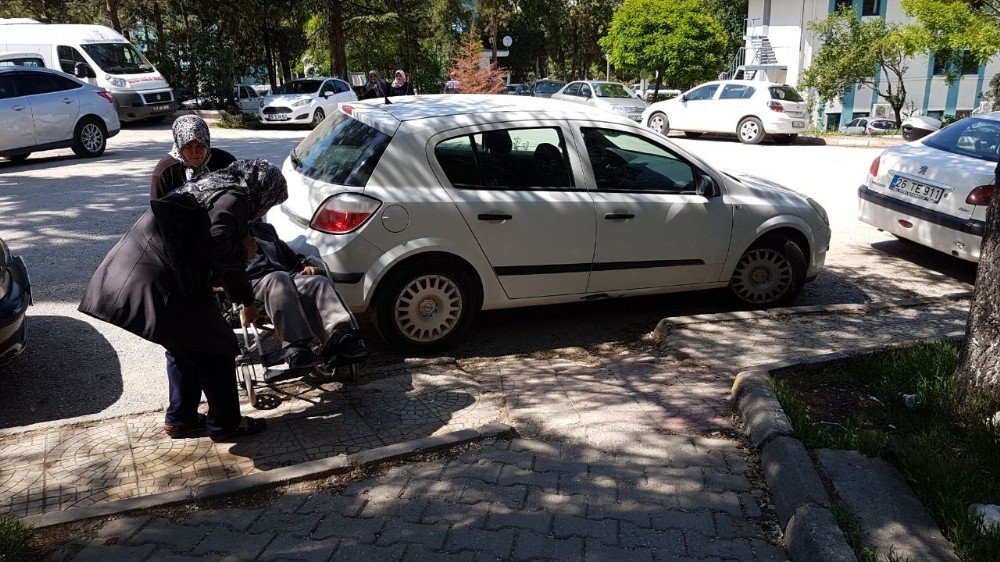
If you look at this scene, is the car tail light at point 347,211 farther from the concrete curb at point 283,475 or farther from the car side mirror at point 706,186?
the car side mirror at point 706,186

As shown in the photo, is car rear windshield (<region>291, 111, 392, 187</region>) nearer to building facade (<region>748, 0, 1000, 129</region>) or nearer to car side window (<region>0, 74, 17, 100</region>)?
car side window (<region>0, 74, 17, 100</region>)

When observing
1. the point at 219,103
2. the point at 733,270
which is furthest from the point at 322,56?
the point at 733,270

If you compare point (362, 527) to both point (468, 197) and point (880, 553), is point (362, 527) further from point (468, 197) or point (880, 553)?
point (468, 197)

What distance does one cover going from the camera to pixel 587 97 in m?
24.5

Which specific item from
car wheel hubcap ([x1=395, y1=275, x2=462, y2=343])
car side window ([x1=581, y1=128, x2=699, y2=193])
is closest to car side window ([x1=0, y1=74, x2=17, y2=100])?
car wheel hubcap ([x1=395, y1=275, x2=462, y2=343])

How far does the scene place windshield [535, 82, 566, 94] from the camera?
102 ft

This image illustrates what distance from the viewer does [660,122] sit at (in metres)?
22.2

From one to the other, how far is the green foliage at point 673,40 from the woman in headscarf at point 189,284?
27.9m

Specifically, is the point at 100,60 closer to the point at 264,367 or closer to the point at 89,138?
the point at 89,138

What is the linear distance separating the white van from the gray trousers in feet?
59.5

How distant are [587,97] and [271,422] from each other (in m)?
21.3

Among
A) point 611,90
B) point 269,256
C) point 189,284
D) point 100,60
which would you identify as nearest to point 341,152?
point 269,256

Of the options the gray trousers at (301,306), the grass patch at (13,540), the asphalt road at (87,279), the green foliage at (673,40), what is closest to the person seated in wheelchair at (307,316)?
the gray trousers at (301,306)

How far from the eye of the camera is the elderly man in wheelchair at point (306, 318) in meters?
4.54
